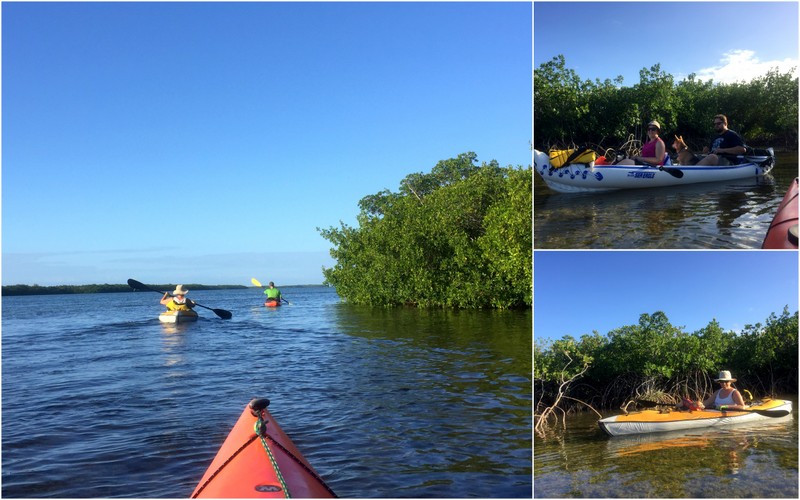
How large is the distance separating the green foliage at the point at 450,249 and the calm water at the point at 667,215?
1125 cm

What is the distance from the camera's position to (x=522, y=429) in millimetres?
6203

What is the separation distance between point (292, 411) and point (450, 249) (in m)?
16.9

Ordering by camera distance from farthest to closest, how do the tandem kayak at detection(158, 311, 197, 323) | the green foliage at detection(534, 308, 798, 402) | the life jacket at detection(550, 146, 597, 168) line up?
1. the tandem kayak at detection(158, 311, 197, 323)
2. the life jacket at detection(550, 146, 597, 168)
3. the green foliage at detection(534, 308, 798, 402)

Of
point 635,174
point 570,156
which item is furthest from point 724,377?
point 570,156

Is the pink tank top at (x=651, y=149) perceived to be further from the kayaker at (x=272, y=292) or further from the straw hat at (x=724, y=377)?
the kayaker at (x=272, y=292)

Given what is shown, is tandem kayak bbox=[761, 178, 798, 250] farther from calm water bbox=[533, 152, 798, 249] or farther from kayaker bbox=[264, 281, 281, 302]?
kayaker bbox=[264, 281, 281, 302]

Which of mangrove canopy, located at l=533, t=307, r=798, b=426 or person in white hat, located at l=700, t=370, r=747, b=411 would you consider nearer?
mangrove canopy, located at l=533, t=307, r=798, b=426

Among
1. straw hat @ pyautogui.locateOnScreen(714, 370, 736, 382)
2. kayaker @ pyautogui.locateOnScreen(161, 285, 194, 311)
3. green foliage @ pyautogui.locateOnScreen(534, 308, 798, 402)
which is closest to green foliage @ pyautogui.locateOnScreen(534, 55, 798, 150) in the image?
green foliage @ pyautogui.locateOnScreen(534, 308, 798, 402)

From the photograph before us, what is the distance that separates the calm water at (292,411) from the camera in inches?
201

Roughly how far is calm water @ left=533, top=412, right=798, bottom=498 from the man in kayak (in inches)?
90.6

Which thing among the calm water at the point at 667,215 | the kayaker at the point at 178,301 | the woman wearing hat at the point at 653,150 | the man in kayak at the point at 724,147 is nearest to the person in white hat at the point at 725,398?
the calm water at the point at 667,215

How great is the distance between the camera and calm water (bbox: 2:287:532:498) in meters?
5.11

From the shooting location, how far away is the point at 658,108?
457cm

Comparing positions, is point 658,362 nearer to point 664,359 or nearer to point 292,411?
point 664,359
